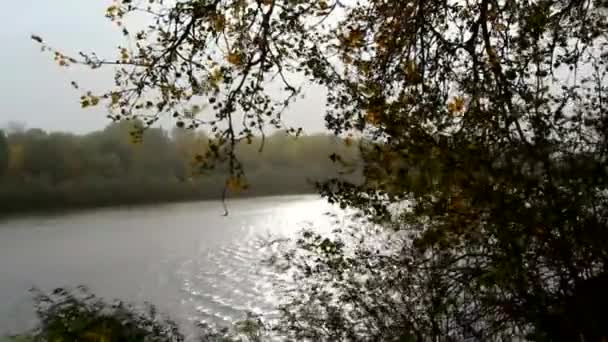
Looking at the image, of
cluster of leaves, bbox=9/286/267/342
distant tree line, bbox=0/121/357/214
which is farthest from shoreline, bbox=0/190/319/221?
cluster of leaves, bbox=9/286/267/342

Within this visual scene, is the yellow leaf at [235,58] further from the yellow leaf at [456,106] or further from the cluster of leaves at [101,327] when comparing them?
the cluster of leaves at [101,327]

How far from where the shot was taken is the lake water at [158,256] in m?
9.48

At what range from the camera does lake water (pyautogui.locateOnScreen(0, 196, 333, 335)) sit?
9484 millimetres

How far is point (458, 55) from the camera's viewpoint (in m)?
3.62

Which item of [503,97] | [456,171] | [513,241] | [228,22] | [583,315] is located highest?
[228,22]

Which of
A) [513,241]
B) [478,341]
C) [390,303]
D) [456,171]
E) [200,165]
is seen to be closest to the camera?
[456,171]

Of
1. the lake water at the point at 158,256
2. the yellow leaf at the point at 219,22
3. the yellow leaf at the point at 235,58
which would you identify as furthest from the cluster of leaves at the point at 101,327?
the yellow leaf at the point at 219,22

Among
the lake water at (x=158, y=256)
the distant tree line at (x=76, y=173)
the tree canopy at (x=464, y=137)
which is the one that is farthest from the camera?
the distant tree line at (x=76, y=173)

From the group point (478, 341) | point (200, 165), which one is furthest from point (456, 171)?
point (478, 341)

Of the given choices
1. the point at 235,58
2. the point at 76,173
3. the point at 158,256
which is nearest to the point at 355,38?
the point at 235,58

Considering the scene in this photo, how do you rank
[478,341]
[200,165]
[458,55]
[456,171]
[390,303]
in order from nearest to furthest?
1. [456,171]
2. [200,165]
3. [458,55]
4. [478,341]
5. [390,303]

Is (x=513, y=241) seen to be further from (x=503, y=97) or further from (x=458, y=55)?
(x=458, y=55)

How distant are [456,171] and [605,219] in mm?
828

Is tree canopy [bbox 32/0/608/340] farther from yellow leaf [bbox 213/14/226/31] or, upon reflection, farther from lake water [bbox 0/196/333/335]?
lake water [bbox 0/196/333/335]
